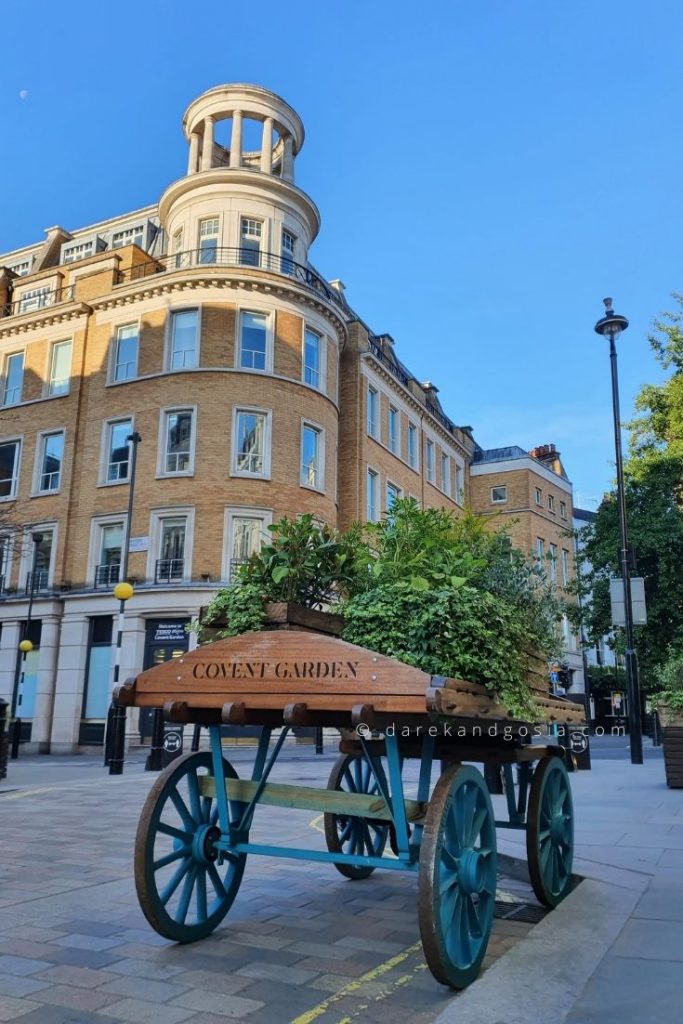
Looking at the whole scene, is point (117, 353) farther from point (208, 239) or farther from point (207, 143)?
point (207, 143)

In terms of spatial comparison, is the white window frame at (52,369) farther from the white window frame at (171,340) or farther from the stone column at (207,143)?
the stone column at (207,143)

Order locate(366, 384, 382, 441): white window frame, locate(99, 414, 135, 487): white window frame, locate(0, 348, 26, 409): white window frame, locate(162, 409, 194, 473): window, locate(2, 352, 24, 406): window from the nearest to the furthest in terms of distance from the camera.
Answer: locate(162, 409, 194, 473): window, locate(99, 414, 135, 487): white window frame, locate(0, 348, 26, 409): white window frame, locate(2, 352, 24, 406): window, locate(366, 384, 382, 441): white window frame

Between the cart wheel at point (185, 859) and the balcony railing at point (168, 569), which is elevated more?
the balcony railing at point (168, 569)

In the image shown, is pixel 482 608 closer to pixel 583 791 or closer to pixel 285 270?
pixel 583 791

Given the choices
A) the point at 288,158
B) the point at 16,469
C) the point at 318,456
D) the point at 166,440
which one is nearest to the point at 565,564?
the point at 318,456

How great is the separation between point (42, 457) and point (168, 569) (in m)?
7.46

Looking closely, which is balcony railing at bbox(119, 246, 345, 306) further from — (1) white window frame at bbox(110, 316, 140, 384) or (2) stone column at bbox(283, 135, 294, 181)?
(2) stone column at bbox(283, 135, 294, 181)

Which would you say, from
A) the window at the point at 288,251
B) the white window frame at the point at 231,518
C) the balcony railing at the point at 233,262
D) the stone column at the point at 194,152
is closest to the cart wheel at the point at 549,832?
the white window frame at the point at 231,518

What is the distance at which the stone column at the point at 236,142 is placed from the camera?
28438 mm

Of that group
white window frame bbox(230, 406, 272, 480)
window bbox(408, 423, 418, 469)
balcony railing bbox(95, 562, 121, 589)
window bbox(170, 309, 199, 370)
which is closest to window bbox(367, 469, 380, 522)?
window bbox(408, 423, 418, 469)

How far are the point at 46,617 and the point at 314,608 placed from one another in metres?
24.8

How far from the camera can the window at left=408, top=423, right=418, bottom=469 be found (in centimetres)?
3766

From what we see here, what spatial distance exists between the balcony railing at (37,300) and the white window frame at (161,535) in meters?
10.2

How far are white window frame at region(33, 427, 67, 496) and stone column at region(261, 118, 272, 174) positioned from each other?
38.9 ft
